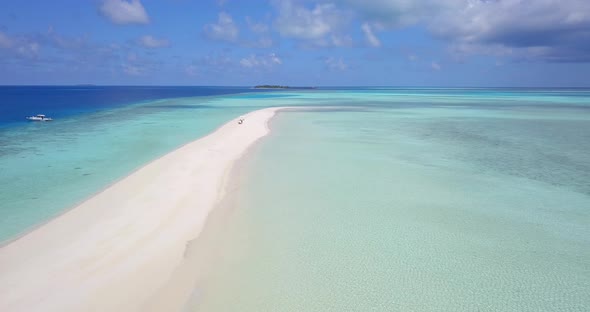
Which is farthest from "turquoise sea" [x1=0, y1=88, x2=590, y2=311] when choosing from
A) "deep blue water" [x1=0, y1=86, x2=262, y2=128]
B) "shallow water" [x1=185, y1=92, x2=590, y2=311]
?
"deep blue water" [x1=0, y1=86, x2=262, y2=128]

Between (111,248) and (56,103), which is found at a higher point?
(111,248)

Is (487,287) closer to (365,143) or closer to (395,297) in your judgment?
(395,297)

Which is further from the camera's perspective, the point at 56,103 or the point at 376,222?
the point at 56,103

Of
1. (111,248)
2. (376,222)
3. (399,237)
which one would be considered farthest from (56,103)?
(399,237)

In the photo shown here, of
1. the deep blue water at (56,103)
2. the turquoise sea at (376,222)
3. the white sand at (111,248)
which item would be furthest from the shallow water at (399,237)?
the deep blue water at (56,103)

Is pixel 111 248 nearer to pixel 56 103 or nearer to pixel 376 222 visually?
pixel 376 222

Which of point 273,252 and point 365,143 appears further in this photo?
point 365,143

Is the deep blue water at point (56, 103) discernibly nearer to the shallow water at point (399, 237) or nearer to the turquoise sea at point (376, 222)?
the turquoise sea at point (376, 222)

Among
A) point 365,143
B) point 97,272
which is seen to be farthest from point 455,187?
point 97,272
